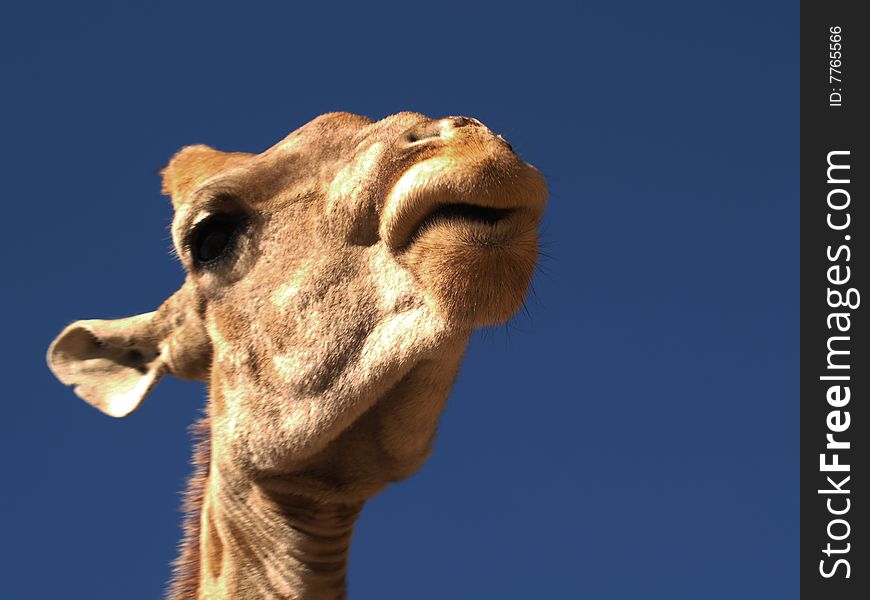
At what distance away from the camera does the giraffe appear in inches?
230

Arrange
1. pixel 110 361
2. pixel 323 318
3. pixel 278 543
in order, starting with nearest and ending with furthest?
pixel 323 318
pixel 278 543
pixel 110 361

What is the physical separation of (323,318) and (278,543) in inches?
50.4

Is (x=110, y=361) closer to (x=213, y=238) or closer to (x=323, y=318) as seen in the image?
(x=213, y=238)

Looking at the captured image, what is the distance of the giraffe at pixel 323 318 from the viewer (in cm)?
584

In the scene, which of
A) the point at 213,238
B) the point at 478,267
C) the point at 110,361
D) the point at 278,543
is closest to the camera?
the point at 478,267

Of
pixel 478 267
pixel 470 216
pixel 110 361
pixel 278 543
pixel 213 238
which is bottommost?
pixel 278 543

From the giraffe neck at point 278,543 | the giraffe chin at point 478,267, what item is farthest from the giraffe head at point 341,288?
the giraffe neck at point 278,543

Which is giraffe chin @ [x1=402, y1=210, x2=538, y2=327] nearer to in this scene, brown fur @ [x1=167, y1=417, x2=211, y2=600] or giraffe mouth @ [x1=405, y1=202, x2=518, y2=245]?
giraffe mouth @ [x1=405, y1=202, x2=518, y2=245]

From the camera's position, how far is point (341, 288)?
6340mm

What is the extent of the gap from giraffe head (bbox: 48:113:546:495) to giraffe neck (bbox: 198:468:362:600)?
0.21m

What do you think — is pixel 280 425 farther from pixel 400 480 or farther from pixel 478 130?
pixel 478 130

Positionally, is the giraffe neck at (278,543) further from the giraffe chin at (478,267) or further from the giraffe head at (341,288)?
the giraffe chin at (478,267)

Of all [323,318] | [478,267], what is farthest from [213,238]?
[478,267]

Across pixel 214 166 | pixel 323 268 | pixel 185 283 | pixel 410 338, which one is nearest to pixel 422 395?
pixel 410 338
